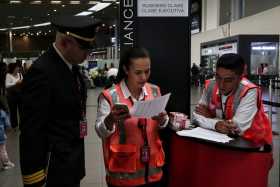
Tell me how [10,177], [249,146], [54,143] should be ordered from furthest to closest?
[10,177], [249,146], [54,143]

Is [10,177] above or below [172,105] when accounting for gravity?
below

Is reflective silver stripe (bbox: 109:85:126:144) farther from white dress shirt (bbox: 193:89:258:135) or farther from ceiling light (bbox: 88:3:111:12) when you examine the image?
ceiling light (bbox: 88:3:111:12)

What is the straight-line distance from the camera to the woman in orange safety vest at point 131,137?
6.87 feet

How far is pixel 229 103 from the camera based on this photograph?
2422 millimetres

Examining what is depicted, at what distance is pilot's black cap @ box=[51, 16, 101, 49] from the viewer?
72.3 inches

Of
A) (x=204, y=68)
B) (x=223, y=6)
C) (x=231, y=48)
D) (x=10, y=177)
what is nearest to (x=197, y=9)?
(x=223, y=6)

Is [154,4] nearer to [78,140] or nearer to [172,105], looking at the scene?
[172,105]

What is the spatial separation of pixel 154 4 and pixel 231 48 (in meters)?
17.4

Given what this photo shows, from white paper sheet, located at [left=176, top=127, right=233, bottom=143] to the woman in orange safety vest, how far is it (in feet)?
1.10

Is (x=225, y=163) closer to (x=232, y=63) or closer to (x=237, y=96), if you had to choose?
(x=237, y=96)

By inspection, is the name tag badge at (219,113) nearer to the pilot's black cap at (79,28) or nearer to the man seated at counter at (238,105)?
the man seated at counter at (238,105)

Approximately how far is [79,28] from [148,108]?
1.74 ft

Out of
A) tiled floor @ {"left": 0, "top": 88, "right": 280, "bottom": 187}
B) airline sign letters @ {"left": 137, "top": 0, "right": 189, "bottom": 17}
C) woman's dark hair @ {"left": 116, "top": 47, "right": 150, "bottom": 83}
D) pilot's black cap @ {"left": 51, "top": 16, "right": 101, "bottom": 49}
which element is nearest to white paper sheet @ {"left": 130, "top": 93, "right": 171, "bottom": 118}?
woman's dark hair @ {"left": 116, "top": 47, "right": 150, "bottom": 83}

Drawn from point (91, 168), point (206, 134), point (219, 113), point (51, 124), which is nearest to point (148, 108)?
point (51, 124)
